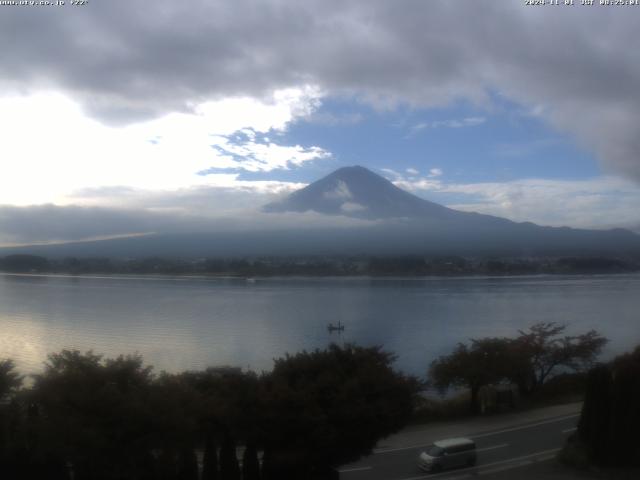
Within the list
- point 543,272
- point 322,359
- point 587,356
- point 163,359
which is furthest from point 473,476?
point 543,272

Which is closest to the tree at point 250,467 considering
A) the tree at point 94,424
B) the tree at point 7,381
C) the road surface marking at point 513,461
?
the tree at point 94,424

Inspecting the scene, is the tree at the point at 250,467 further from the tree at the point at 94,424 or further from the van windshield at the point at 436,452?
the van windshield at the point at 436,452

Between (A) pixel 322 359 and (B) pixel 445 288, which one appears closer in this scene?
(A) pixel 322 359

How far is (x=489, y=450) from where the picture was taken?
22.8ft

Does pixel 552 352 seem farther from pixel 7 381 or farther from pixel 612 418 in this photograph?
pixel 7 381

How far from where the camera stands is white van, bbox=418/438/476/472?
243 inches

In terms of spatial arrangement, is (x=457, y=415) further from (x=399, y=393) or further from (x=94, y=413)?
(x=94, y=413)

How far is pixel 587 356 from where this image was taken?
11.8 m

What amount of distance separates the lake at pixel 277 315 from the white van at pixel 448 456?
655 cm

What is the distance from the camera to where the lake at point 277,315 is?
15.7 m

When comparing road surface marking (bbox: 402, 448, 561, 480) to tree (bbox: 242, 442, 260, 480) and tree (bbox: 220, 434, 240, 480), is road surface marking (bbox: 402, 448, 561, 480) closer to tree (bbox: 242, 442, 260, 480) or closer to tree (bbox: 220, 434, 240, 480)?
tree (bbox: 242, 442, 260, 480)

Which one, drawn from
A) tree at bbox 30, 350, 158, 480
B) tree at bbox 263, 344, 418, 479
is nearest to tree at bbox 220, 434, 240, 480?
tree at bbox 263, 344, 418, 479

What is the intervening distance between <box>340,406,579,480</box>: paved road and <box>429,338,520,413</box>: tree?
950mm

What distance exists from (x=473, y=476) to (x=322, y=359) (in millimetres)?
1894
